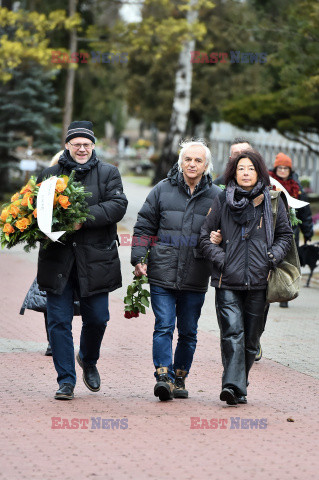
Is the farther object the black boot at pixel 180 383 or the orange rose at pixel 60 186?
the black boot at pixel 180 383

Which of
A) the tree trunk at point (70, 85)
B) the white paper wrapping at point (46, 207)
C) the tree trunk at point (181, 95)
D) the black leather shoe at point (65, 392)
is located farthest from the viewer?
the tree trunk at point (181, 95)

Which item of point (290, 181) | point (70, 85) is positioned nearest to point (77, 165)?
point (290, 181)

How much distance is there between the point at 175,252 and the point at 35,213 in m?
1.05

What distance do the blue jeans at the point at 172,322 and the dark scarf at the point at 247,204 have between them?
717mm

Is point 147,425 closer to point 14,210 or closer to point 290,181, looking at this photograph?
point 14,210

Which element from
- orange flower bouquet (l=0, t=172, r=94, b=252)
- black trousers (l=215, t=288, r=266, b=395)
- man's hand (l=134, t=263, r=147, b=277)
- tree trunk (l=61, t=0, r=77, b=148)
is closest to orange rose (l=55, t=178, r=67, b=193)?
orange flower bouquet (l=0, t=172, r=94, b=252)

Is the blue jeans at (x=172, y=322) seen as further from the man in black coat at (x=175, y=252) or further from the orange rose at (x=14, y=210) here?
the orange rose at (x=14, y=210)

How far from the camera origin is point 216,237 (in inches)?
267

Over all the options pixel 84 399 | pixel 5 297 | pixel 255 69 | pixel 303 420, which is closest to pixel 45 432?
pixel 84 399

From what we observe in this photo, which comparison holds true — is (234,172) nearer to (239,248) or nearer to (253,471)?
(239,248)

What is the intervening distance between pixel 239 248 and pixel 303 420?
123cm

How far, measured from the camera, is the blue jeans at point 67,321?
6.96m

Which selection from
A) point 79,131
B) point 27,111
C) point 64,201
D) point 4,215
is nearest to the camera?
point 64,201

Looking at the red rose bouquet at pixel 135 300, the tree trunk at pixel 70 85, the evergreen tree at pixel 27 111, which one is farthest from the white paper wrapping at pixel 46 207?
the evergreen tree at pixel 27 111
